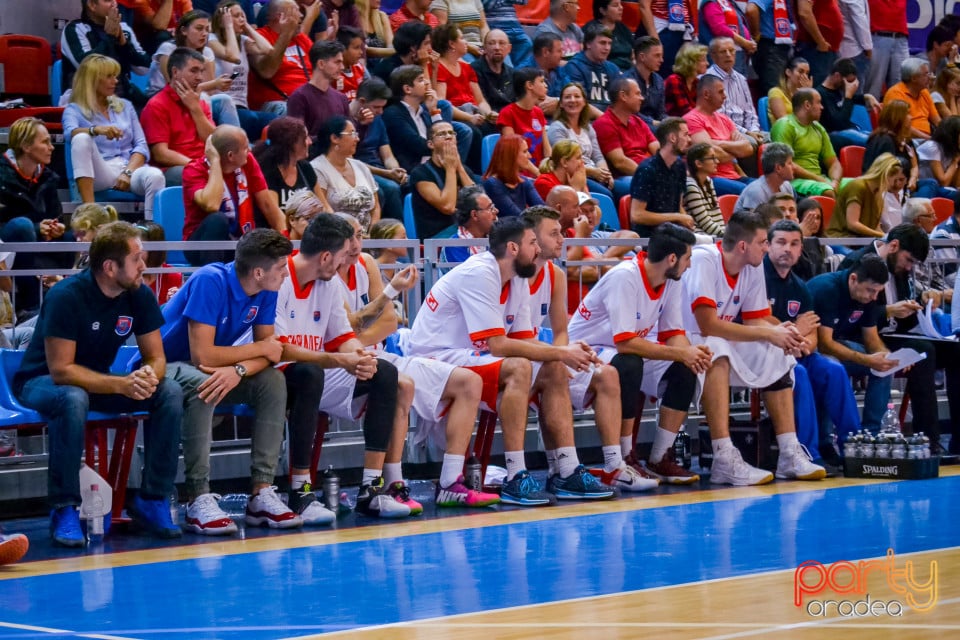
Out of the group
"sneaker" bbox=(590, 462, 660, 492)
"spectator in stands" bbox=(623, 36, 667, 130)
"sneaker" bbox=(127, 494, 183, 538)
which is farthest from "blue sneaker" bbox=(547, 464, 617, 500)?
"spectator in stands" bbox=(623, 36, 667, 130)

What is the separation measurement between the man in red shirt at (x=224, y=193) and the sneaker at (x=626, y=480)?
2.42 m

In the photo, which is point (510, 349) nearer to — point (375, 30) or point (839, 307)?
point (839, 307)

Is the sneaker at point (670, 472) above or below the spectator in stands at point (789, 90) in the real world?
below

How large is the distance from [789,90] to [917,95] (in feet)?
5.08

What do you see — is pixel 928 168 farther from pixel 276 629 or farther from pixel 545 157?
pixel 276 629

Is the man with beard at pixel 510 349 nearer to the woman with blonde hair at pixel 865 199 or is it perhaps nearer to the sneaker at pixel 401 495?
the sneaker at pixel 401 495

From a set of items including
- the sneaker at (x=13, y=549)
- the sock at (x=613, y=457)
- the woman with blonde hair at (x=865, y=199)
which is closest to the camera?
the sneaker at (x=13, y=549)

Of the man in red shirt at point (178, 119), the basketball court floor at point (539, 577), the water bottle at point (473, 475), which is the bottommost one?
the basketball court floor at point (539, 577)

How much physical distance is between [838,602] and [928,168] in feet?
33.7

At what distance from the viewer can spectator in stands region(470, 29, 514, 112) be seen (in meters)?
12.7

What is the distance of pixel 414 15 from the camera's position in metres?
12.9

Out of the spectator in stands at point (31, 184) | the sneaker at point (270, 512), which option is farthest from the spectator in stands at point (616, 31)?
the sneaker at point (270, 512)

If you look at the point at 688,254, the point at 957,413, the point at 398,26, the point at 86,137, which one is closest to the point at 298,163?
the point at 86,137

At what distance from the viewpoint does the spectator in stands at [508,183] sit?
10273 millimetres
